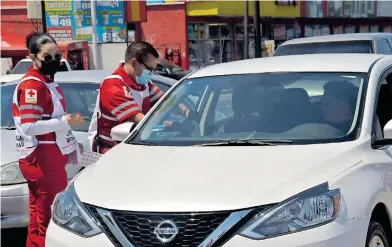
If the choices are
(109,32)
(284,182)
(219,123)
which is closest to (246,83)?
(219,123)

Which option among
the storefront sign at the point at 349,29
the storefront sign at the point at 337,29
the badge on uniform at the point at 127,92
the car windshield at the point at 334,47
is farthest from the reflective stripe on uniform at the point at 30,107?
the storefront sign at the point at 349,29

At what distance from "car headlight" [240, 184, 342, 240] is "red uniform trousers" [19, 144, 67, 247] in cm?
216

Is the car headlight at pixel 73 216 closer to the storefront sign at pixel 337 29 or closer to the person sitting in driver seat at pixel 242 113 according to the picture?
the person sitting in driver seat at pixel 242 113

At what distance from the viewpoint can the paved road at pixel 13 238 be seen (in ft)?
19.8

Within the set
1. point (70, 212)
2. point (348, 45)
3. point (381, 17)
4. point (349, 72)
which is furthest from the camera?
point (381, 17)

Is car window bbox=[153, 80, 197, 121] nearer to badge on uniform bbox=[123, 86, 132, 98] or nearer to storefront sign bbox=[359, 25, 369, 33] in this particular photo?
badge on uniform bbox=[123, 86, 132, 98]

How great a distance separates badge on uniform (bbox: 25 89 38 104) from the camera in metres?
4.76

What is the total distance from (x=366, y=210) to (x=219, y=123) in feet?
4.55

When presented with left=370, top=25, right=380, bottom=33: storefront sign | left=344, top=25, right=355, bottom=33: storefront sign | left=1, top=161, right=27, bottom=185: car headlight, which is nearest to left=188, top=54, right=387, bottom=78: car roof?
left=1, top=161, right=27, bottom=185: car headlight

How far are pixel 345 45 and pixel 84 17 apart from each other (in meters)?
24.6

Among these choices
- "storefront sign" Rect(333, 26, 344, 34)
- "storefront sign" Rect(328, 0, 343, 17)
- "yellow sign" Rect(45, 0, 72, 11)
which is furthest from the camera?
"storefront sign" Rect(333, 26, 344, 34)

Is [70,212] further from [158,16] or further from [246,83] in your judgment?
[158,16]

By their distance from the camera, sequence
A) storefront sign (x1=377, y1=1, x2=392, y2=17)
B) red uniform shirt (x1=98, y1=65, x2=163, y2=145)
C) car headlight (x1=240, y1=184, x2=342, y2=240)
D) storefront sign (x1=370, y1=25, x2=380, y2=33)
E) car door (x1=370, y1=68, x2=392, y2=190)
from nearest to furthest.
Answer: car headlight (x1=240, y1=184, x2=342, y2=240) < car door (x1=370, y1=68, x2=392, y2=190) < red uniform shirt (x1=98, y1=65, x2=163, y2=145) < storefront sign (x1=377, y1=1, x2=392, y2=17) < storefront sign (x1=370, y1=25, x2=380, y2=33)

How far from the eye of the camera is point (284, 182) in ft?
11.0
